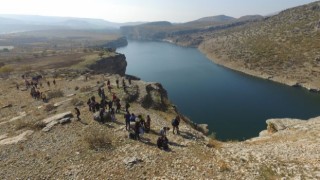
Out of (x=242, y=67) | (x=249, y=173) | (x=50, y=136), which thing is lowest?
(x=242, y=67)

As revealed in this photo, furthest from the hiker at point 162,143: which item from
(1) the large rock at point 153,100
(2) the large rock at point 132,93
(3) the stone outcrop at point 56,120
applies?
(2) the large rock at point 132,93

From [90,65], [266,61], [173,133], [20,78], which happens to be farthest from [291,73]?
[173,133]

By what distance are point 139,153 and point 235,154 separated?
8718mm

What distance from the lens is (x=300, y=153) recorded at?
27.6 metres

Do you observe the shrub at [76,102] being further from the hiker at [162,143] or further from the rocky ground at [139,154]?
the hiker at [162,143]

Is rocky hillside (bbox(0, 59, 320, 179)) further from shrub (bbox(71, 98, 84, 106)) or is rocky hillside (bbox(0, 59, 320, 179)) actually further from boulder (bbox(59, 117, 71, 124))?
shrub (bbox(71, 98, 84, 106))

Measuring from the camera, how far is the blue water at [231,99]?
79.9m

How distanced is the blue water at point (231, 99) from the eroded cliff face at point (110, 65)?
19.9 m

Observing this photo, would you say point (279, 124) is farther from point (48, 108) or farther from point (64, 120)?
point (48, 108)

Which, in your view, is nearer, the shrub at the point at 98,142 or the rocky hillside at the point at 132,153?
the rocky hillside at the point at 132,153

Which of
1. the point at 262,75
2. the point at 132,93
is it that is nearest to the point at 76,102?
the point at 132,93

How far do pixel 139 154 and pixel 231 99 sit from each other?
272ft

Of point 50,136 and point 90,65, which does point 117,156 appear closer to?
point 50,136

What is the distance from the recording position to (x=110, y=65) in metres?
125
